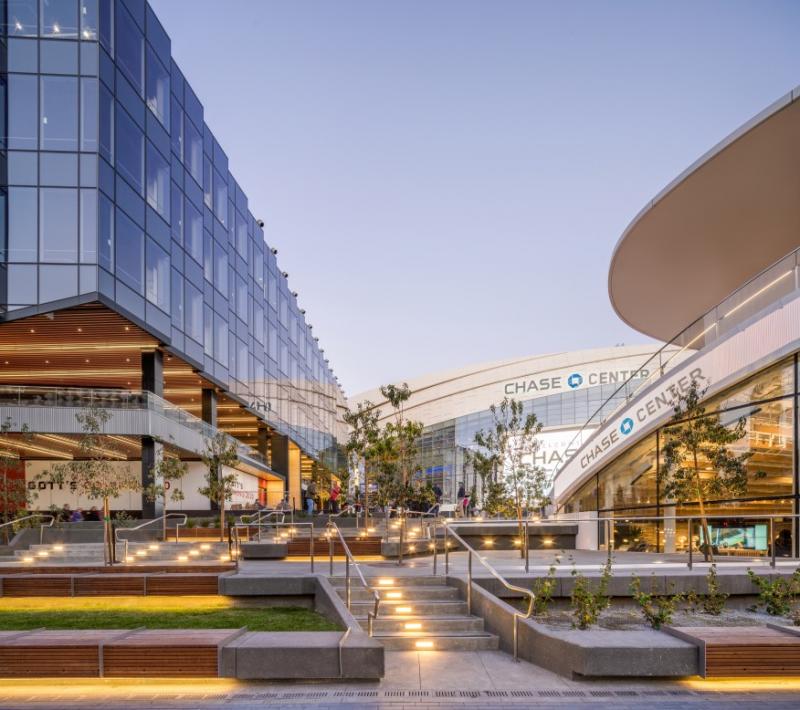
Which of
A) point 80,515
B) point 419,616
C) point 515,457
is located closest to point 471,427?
point 80,515

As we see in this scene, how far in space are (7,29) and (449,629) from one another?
2637cm

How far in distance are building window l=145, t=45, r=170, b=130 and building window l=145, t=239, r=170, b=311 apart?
5.66 m

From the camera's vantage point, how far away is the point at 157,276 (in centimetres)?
3378

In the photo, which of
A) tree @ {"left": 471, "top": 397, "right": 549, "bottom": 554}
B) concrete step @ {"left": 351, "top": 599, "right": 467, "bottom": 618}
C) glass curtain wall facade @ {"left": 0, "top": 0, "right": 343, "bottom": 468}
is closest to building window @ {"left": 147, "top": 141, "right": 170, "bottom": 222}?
glass curtain wall facade @ {"left": 0, "top": 0, "right": 343, "bottom": 468}

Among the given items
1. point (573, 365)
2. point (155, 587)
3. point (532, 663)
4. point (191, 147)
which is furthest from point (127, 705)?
point (573, 365)

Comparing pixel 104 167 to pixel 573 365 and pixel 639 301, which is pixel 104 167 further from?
pixel 573 365

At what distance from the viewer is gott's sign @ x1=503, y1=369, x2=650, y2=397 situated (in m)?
80.5

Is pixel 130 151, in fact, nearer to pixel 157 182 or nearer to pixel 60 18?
pixel 157 182

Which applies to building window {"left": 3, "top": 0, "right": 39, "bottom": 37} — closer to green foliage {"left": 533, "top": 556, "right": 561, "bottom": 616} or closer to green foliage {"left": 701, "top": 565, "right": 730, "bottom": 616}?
green foliage {"left": 533, "top": 556, "right": 561, "bottom": 616}

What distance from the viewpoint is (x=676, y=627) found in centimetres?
1073

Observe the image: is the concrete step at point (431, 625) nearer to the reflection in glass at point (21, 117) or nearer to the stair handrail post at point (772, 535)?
the stair handrail post at point (772, 535)

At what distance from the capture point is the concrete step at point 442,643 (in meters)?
11.5

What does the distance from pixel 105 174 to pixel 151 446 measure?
34.6 ft

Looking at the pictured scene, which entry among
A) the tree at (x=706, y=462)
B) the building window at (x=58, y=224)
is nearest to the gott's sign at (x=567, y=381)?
the building window at (x=58, y=224)
